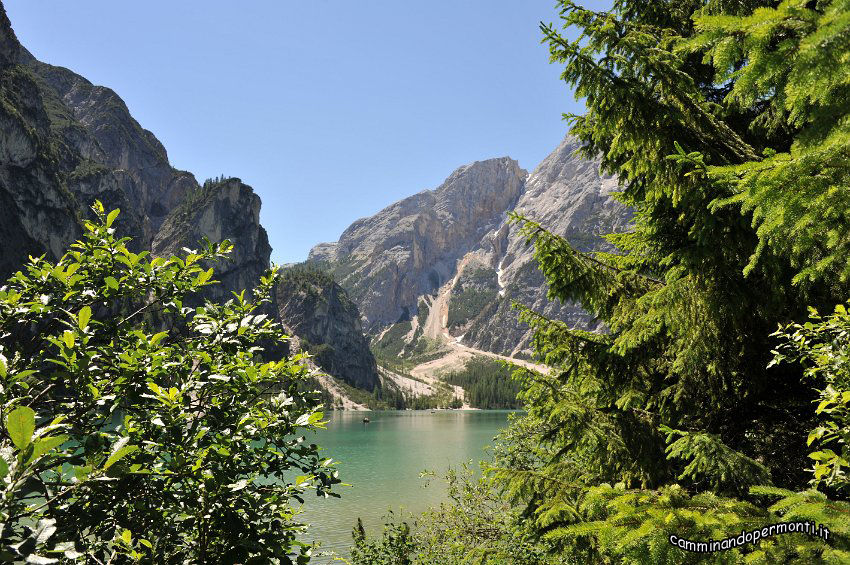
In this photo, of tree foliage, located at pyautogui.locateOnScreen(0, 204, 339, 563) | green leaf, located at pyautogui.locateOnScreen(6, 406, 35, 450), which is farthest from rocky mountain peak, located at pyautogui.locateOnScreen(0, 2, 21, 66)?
green leaf, located at pyautogui.locateOnScreen(6, 406, 35, 450)

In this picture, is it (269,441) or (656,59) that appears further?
(656,59)

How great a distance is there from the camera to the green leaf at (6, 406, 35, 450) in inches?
67.3

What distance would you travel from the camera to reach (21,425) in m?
1.73

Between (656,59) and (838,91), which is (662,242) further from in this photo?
(838,91)

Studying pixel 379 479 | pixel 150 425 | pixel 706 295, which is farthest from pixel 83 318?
pixel 379 479

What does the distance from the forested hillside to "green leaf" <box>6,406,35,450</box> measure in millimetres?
3074

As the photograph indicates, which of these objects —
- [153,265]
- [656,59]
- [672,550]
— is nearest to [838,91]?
[672,550]

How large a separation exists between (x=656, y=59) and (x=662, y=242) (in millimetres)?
2530

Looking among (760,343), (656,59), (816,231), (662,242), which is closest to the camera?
(816,231)

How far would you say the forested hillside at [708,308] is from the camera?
2.44m

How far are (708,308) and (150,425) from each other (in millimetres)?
6066

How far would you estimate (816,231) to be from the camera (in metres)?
2.75

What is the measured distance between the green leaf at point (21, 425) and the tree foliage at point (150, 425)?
0.35 meters

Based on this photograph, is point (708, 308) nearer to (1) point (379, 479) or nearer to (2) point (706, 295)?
(2) point (706, 295)
